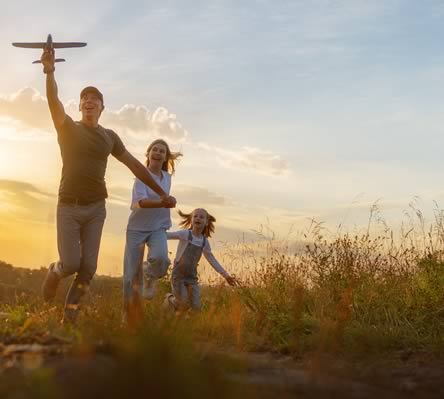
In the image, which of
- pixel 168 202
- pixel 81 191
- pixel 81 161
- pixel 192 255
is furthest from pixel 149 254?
pixel 192 255

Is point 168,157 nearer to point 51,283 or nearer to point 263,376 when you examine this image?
point 51,283

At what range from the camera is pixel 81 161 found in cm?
704

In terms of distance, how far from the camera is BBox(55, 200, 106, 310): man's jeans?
702 cm

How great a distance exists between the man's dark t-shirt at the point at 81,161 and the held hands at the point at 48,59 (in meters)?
0.59

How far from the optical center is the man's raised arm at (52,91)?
6523 mm

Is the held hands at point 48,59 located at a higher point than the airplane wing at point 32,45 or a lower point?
lower

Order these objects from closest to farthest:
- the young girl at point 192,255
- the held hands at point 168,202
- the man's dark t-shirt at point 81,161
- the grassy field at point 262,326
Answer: the grassy field at point 262,326 → the man's dark t-shirt at point 81,161 → the held hands at point 168,202 → the young girl at point 192,255

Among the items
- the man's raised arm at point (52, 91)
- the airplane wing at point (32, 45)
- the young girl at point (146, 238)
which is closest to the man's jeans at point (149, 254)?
the young girl at point (146, 238)

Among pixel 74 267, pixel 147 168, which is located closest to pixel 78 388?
pixel 74 267

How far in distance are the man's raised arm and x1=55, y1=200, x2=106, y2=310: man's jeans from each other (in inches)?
34.6

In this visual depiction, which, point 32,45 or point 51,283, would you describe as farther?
point 51,283

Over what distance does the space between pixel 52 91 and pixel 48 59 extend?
0.31 metres

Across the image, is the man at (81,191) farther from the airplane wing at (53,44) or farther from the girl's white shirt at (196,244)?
the girl's white shirt at (196,244)

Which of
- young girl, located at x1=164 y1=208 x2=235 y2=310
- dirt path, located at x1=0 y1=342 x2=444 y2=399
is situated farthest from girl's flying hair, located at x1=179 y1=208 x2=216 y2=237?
dirt path, located at x1=0 y1=342 x2=444 y2=399
